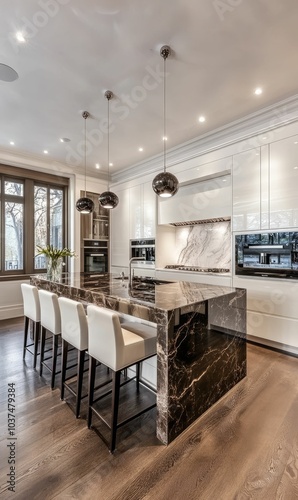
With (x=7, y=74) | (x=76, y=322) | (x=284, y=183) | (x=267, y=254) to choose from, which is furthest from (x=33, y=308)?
(x=284, y=183)

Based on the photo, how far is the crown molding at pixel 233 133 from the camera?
A: 119 inches

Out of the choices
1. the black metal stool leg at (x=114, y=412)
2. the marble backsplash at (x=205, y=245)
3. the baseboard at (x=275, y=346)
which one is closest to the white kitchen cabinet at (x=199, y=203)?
the marble backsplash at (x=205, y=245)

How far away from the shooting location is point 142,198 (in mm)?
5105

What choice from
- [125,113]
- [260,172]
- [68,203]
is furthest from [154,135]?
[68,203]

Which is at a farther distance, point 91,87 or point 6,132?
point 6,132

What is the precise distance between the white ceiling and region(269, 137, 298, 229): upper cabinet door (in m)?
0.63

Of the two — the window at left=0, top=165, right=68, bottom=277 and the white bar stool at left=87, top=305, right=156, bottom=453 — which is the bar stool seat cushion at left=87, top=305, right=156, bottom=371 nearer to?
the white bar stool at left=87, top=305, right=156, bottom=453

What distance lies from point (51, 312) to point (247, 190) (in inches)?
115

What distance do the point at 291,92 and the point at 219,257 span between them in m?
2.49

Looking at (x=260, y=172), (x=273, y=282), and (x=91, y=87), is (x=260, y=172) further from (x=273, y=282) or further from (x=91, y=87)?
(x=91, y=87)

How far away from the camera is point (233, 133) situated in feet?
12.2

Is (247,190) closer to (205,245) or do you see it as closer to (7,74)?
(205,245)

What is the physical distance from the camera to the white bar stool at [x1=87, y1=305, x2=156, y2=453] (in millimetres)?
1622

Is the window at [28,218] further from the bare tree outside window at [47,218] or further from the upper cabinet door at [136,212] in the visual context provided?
the upper cabinet door at [136,212]
